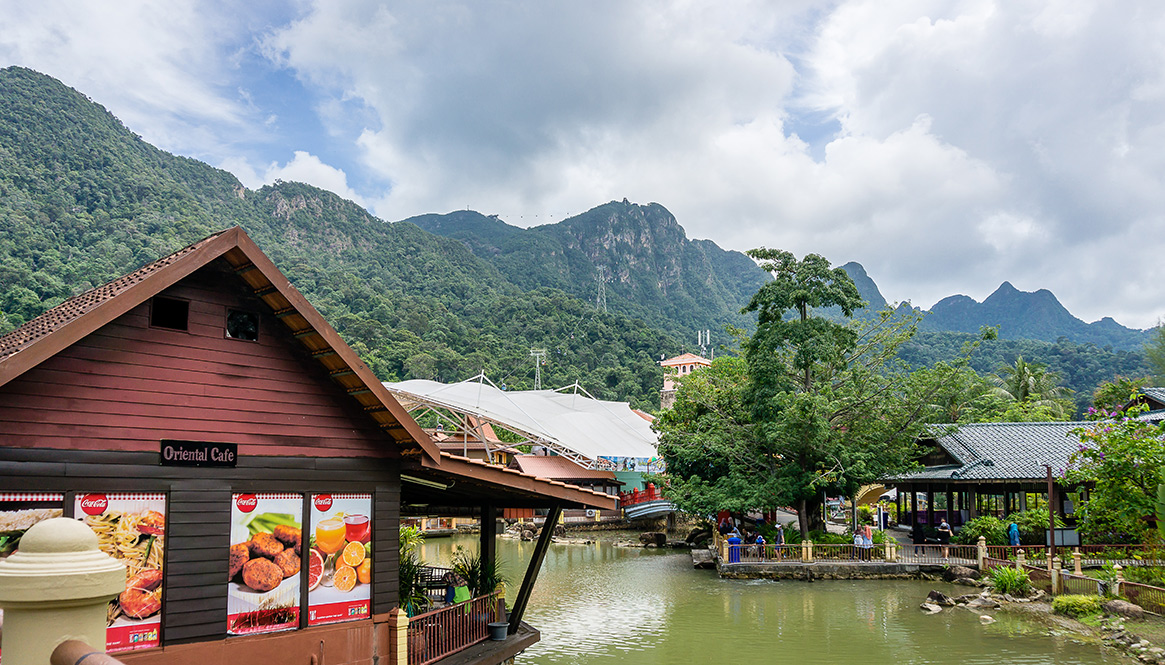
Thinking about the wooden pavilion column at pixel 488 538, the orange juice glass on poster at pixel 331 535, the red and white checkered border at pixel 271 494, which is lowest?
the wooden pavilion column at pixel 488 538

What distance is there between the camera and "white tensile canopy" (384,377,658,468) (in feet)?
117

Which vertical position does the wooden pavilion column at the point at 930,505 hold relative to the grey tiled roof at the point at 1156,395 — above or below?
below

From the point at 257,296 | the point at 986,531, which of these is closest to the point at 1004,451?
the point at 986,531

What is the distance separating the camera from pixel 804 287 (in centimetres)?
2942

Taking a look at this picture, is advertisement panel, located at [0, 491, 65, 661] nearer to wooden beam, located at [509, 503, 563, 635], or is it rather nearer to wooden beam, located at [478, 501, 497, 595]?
wooden beam, located at [478, 501, 497, 595]

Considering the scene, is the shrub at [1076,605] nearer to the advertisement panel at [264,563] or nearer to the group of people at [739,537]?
the group of people at [739,537]

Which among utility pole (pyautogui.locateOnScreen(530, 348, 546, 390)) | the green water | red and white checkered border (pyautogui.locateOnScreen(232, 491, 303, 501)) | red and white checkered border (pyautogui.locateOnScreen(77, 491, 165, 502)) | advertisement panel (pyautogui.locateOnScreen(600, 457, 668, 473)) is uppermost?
utility pole (pyautogui.locateOnScreen(530, 348, 546, 390))

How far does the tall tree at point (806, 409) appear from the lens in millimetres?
28375

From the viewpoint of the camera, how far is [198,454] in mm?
8734

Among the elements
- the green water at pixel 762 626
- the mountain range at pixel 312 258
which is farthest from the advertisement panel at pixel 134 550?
the mountain range at pixel 312 258

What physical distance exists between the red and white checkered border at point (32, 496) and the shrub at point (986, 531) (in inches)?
1095

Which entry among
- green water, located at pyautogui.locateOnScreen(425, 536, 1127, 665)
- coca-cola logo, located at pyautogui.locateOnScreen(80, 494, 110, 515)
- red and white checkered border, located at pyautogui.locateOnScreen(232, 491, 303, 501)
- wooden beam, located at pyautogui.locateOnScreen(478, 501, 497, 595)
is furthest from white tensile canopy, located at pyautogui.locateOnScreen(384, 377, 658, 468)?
coca-cola logo, located at pyautogui.locateOnScreen(80, 494, 110, 515)

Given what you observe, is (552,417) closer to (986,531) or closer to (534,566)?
(986,531)

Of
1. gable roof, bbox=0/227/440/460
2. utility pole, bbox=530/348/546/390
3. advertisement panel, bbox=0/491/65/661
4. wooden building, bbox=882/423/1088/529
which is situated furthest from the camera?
utility pole, bbox=530/348/546/390
